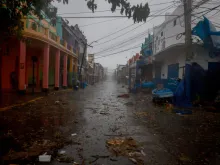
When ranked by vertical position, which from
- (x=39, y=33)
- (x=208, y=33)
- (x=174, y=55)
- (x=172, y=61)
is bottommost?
(x=172, y=61)

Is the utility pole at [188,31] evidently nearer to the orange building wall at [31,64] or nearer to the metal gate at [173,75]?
the metal gate at [173,75]

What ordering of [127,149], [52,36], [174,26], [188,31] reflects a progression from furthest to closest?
[174,26]
[52,36]
[188,31]
[127,149]

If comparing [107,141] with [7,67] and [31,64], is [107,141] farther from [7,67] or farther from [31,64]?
[31,64]

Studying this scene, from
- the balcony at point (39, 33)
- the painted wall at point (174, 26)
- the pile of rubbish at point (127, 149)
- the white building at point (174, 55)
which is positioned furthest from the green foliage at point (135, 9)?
the painted wall at point (174, 26)

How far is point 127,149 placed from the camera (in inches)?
151

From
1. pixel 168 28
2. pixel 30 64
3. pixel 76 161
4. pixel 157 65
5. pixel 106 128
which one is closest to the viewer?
pixel 76 161

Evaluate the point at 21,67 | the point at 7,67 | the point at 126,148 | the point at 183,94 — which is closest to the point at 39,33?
the point at 21,67

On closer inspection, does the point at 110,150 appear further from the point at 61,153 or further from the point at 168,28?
the point at 168,28

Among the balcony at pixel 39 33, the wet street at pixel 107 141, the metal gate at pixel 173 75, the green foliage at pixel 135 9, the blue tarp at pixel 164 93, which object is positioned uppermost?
the balcony at pixel 39 33

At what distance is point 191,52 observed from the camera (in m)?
10.2

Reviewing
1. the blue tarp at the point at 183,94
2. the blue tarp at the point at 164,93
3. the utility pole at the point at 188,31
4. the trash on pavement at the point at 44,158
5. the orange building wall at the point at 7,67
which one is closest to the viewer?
the trash on pavement at the point at 44,158

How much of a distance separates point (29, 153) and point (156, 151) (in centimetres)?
273

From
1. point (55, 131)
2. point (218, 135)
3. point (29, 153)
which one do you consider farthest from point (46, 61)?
point (218, 135)

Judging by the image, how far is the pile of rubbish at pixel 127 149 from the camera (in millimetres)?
3450
